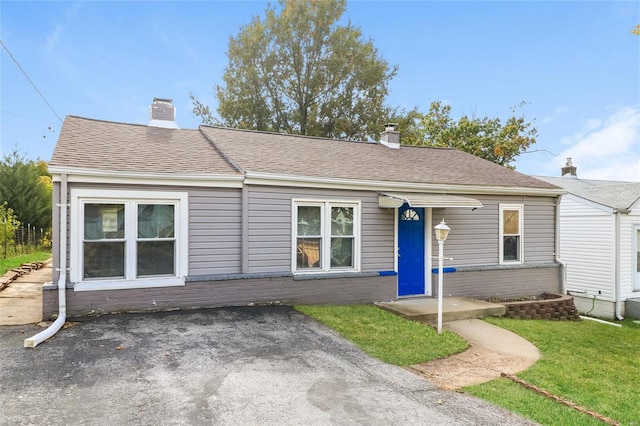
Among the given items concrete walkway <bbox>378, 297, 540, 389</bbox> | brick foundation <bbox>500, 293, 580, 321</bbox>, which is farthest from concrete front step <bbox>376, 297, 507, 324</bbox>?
brick foundation <bbox>500, 293, 580, 321</bbox>

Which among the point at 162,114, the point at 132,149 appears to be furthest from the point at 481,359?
the point at 162,114

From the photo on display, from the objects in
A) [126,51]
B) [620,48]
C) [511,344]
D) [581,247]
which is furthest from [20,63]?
[620,48]

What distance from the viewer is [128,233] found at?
6703 millimetres

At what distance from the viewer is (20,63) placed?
8430 mm

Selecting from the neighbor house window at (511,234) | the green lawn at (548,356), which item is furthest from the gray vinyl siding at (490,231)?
the green lawn at (548,356)

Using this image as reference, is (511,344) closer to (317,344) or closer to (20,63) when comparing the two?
(317,344)

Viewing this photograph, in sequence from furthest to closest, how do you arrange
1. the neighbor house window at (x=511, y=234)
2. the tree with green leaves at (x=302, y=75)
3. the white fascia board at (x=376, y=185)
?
the tree with green leaves at (x=302, y=75) → the neighbor house window at (x=511, y=234) → the white fascia board at (x=376, y=185)

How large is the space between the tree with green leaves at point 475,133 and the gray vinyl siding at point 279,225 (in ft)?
56.8

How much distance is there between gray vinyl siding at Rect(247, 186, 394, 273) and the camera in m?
7.60

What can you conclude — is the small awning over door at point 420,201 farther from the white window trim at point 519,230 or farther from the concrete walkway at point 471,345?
the concrete walkway at point 471,345

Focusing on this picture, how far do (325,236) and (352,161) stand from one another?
7.89 feet

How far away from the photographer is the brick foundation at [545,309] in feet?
29.5

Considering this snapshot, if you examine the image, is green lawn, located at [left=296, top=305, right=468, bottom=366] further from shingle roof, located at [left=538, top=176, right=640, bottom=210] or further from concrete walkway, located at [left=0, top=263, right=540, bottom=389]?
shingle roof, located at [left=538, top=176, right=640, bottom=210]

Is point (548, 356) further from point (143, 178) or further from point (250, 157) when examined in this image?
point (143, 178)
